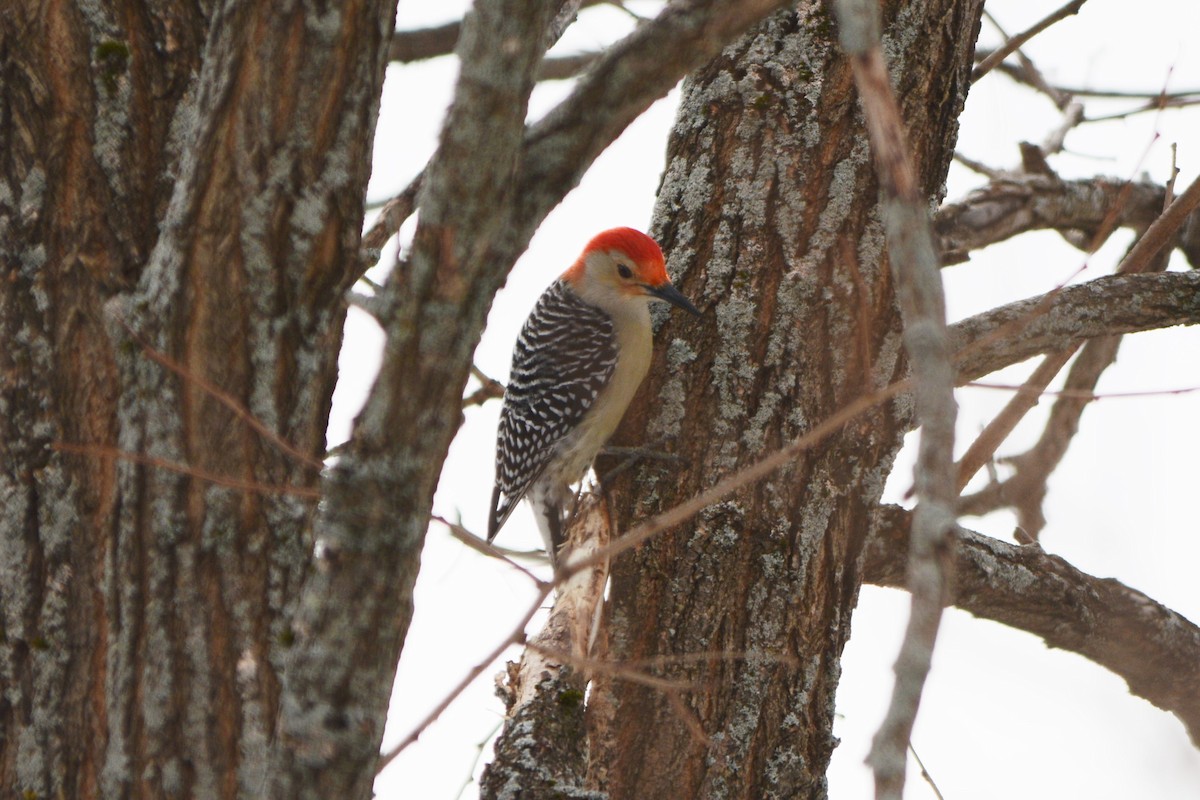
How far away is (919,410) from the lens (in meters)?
1.46

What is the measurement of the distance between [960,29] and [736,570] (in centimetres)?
170

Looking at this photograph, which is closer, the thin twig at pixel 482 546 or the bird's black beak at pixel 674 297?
the thin twig at pixel 482 546

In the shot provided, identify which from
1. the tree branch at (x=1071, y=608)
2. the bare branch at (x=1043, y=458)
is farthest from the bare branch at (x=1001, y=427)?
the bare branch at (x=1043, y=458)

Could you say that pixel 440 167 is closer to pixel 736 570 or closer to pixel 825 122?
pixel 736 570

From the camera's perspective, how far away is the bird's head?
13.0ft

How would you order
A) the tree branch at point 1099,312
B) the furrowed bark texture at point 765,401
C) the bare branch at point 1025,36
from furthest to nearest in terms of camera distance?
the bare branch at point 1025,36
the tree branch at point 1099,312
the furrowed bark texture at point 765,401

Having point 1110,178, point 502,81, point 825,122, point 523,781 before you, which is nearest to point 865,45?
point 502,81

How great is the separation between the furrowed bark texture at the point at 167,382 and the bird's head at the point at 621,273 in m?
1.62

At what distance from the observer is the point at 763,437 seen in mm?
3453

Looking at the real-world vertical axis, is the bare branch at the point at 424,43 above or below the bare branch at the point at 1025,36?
above

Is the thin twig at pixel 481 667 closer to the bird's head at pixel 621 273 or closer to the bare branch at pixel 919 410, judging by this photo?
the bare branch at pixel 919 410

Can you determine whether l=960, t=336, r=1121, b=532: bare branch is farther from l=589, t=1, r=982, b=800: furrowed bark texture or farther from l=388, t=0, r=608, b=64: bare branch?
l=388, t=0, r=608, b=64: bare branch

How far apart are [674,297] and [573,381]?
1209 mm

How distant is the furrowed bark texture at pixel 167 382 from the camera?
7.14ft
